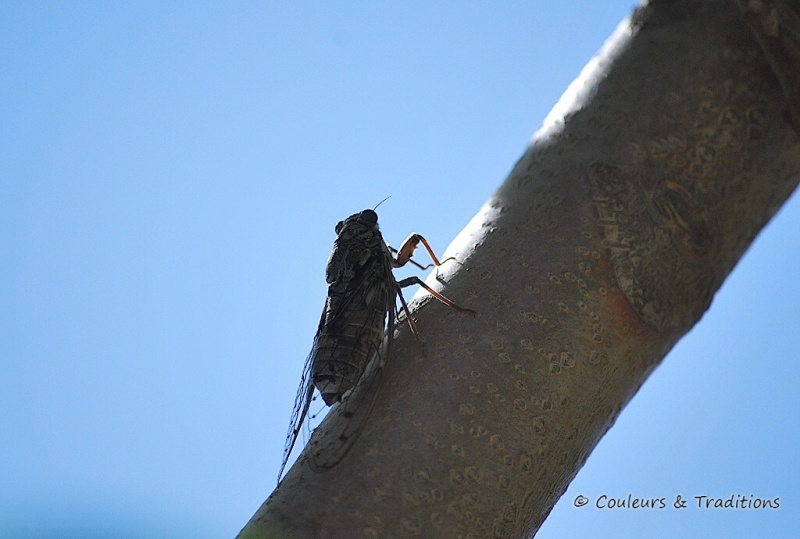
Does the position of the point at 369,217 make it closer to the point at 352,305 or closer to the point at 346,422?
the point at 352,305

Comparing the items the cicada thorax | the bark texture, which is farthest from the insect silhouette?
the bark texture

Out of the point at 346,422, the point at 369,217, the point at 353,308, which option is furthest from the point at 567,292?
the point at 369,217

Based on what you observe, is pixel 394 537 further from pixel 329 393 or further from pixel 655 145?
pixel 655 145

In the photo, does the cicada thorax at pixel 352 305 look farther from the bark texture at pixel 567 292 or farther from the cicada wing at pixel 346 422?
the bark texture at pixel 567 292

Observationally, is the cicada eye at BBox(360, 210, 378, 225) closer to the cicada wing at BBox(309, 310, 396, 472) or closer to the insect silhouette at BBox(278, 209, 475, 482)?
the insect silhouette at BBox(278, 209, 475, 482)

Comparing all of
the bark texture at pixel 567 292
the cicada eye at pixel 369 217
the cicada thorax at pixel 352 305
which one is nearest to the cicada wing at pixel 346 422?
the bark texture at pixel 567 292

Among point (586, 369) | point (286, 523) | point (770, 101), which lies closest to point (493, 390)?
point (586, 369)

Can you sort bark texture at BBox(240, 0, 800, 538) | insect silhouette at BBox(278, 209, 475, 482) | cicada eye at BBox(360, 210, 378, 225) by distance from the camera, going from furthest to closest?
cicada eye at BBox(360, 210, 378, 225) < insect silhouette at BBox(278, 209, 475, 482) < bark texture at BBox(240, 0, 800, 538)
